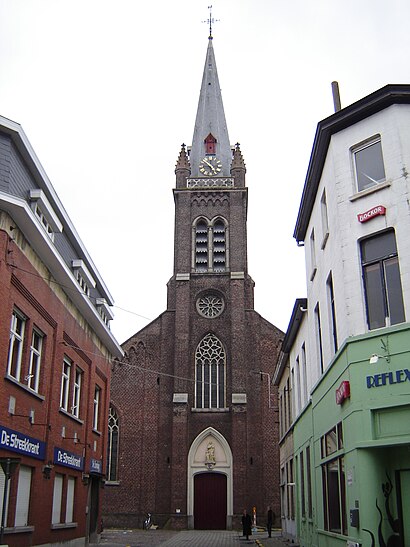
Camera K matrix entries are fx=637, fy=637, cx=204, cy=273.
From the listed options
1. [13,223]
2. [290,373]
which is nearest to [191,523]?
[290,373]

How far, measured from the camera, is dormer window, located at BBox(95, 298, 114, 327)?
24.5 metres

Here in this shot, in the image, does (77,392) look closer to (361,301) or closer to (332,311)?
(332,311)

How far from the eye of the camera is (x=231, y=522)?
124 ft

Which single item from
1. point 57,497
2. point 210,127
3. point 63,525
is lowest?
point 63,525

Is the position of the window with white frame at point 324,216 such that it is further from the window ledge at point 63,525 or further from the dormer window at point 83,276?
the window ledge at point 63,525

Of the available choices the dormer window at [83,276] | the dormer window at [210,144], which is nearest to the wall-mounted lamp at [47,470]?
the dormer window at [83,276]

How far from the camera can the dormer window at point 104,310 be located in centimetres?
2455

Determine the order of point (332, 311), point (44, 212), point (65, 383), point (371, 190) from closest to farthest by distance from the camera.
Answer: point (371, 190), point (332, 311), point (44, 212), point (65, 383)

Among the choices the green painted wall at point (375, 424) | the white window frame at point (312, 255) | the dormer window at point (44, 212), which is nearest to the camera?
the green painted wall at point (375, 424)

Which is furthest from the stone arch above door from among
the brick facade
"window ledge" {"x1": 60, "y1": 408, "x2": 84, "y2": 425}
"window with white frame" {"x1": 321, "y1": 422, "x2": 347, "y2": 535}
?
"window with white frame" {"x1": 321, "y1": 422, "x2": 347, "y2": 535}

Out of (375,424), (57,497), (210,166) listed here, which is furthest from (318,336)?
(210,166)

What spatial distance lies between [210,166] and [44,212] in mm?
33752

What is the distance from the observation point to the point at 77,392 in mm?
21812

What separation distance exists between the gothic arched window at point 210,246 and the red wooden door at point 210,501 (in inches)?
547
